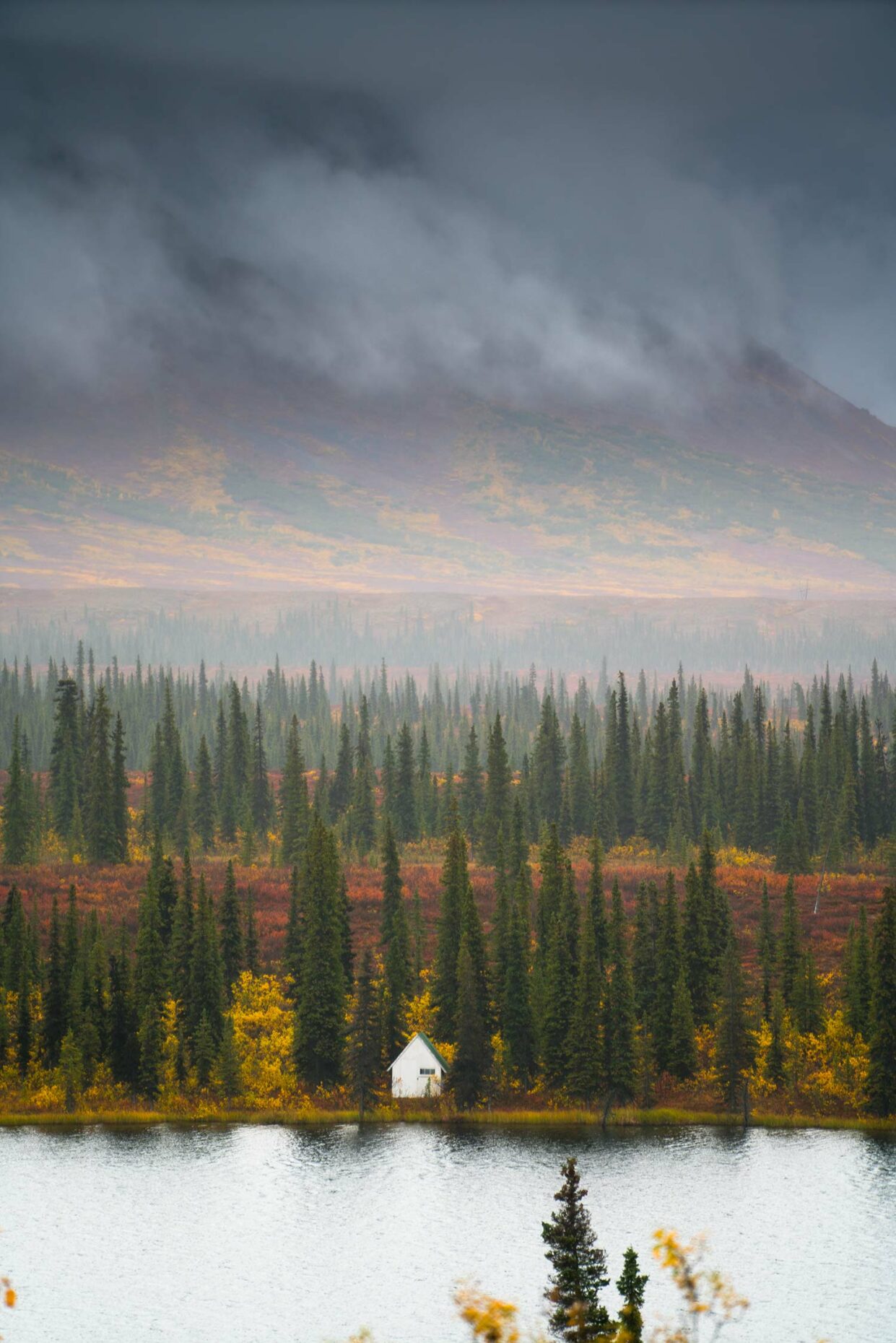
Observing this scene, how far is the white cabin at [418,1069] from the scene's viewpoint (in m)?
101

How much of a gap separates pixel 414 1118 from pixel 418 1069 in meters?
4.43

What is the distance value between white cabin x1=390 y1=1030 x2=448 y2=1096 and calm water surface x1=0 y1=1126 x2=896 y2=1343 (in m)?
5.95

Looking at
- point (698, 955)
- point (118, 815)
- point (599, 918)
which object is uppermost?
point (118, 815)

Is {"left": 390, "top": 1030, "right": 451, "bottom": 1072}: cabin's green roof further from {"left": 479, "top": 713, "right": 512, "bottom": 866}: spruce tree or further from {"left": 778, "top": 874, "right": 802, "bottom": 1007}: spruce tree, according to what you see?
{"left": 479, "top": 713, "right": 512, "bottom": 866}: spruce tree

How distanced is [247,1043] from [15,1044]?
15.8m

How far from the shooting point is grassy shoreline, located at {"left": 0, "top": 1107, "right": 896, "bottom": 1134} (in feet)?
313

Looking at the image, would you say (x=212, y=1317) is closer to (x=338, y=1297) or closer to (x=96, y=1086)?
(x=338, y=1297)

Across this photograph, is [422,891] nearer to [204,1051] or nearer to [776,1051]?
[204,1051]

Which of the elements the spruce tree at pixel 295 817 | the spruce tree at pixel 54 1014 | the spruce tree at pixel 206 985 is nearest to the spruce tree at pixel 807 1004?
the spruce tree at pixel 206 985

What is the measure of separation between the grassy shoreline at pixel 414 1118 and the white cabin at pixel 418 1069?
7.97 feet

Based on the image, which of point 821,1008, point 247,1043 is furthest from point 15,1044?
point 821,1008

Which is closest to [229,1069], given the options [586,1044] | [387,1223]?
[586,1044]

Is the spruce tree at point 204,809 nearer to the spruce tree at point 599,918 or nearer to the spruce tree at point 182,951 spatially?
the spruce tree at point 182,951

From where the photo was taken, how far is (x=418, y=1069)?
102062 mm
